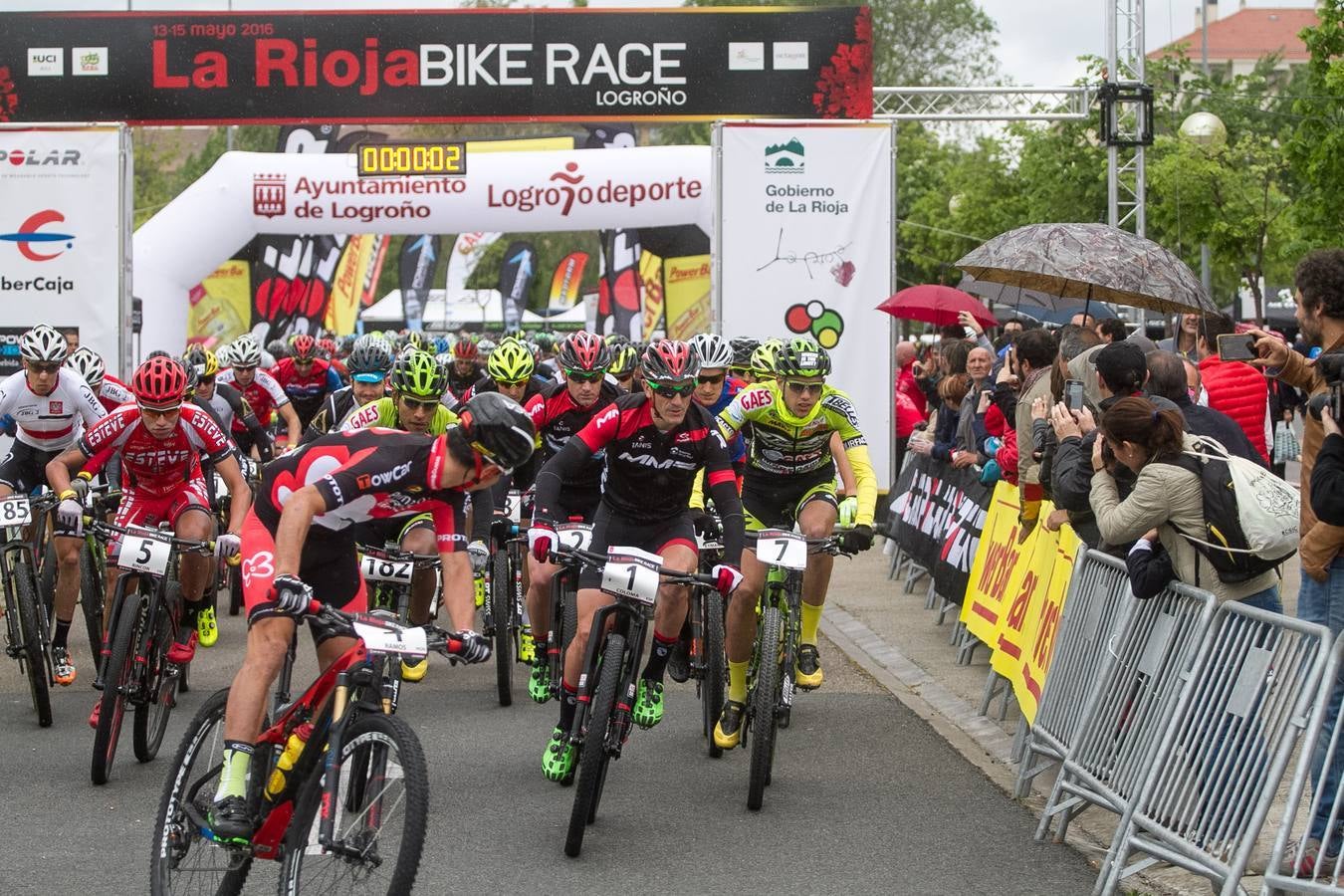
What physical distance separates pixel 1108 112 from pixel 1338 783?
1621 centimetres

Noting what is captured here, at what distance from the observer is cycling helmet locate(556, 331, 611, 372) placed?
10.3 metres

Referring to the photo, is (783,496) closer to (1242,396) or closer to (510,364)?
(510,364)

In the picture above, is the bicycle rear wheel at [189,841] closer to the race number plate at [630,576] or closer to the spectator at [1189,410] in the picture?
the race number plate at [630,576]

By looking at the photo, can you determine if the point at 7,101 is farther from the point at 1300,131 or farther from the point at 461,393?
the point at 1300,131

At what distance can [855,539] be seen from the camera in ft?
27.1

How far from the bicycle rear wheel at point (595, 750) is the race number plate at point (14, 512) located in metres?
3.64

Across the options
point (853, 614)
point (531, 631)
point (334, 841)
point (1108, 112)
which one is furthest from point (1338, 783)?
point (1108, 112)

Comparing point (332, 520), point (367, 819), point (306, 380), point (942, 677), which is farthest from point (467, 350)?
point (367, 819)

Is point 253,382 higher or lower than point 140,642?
higher

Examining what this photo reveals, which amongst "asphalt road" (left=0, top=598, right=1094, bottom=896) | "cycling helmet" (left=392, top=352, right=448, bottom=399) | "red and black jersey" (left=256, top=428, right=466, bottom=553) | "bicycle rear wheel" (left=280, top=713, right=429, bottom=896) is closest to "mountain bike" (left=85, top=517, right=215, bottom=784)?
"asphalt road" (left=0, top=598, right=1094, bottom=896)

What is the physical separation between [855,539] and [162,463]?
381 centimetres

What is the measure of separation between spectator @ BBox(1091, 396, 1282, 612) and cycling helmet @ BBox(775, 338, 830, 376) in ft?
7.81

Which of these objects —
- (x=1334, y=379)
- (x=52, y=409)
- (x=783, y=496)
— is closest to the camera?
(x=1334, y=379)

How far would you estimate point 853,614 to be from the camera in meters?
13.3
